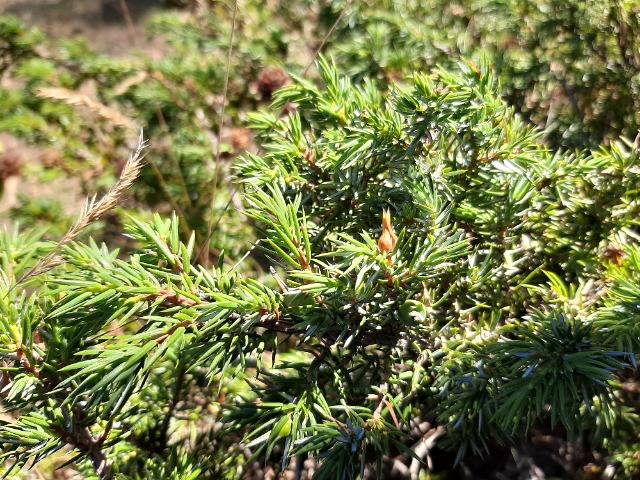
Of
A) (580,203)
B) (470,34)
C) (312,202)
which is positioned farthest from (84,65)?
(580,203)

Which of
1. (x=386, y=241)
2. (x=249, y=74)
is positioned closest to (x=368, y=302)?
(x=386, y=241)

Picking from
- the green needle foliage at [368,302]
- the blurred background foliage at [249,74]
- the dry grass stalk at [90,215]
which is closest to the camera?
the green needle foliage at [368,302]

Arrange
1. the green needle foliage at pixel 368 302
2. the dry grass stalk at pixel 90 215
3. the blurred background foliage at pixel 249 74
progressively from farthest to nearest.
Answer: the blurred background foliage at pixel 249 74
the dry grass stalk at pixel 90 215
the green needle foliage at pixel 368 302

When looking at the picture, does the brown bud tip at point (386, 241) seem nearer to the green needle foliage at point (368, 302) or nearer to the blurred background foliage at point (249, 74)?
the green needle foliage at point (368, 302)

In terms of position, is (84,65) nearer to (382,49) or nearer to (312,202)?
(382,49)

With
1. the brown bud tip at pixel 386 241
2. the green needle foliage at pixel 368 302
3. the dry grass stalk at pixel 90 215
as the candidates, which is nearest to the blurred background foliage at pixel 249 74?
the green needle foliage at pixel 368 302

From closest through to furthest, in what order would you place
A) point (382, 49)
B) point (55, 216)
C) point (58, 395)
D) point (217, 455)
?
point (58, 395) < point (217, 455) < point (382, 49) < point (55, 216)

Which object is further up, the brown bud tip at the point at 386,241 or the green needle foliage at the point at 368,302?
the brown bud tip at the point at 386,241

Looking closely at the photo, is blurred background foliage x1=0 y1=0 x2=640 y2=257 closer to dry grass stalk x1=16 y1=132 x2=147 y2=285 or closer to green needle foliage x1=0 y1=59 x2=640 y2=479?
green needle foliage x1=0 y1=59 x2=640 y2=479
